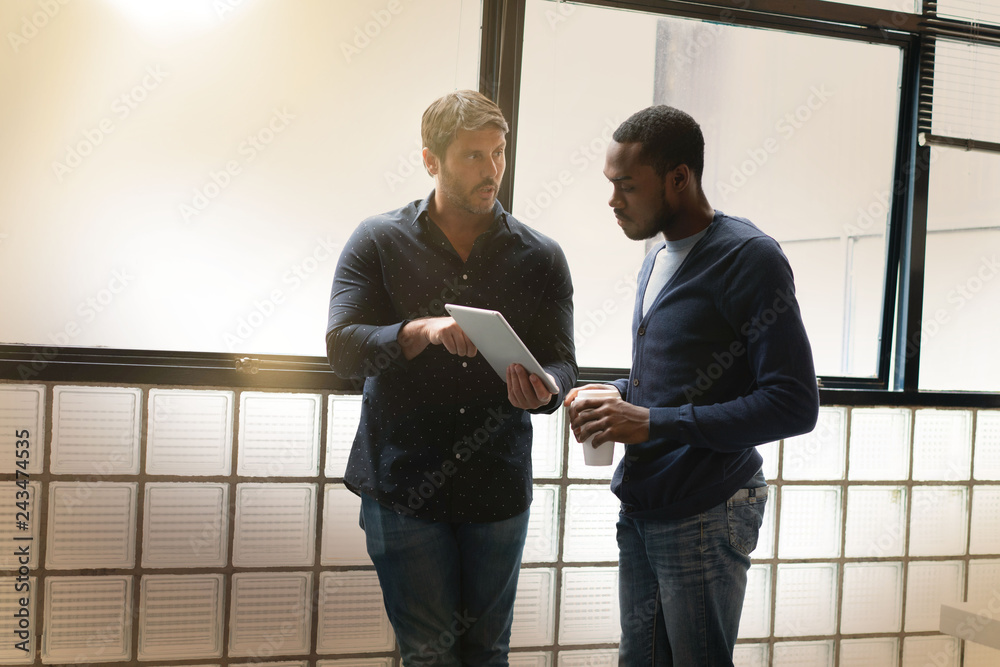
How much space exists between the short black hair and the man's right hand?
20.4 inches

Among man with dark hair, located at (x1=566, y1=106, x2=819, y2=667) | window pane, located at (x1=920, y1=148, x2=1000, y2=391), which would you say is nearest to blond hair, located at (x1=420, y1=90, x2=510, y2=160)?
man with dark hair, located at (x1=566, y1=106, x2=819, y2=667)

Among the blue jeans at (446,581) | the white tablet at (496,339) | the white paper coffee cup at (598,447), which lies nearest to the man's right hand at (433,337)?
the white tablet at (496,339)

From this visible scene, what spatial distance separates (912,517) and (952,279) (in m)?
0.80

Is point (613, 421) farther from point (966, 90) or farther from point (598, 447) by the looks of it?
point (966, 90)

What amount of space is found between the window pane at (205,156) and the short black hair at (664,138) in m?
0.75

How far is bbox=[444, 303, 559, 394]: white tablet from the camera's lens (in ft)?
4.48

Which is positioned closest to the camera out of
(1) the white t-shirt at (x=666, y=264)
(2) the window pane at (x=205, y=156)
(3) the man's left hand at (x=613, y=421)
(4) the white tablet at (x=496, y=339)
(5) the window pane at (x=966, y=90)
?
(4) the white tablet at (x=496, y=339)

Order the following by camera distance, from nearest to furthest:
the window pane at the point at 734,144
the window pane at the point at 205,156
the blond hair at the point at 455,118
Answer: the blond hair at the point at 455,118 < the window pane at the point at 205,156 < the window pane at the point at 734,144

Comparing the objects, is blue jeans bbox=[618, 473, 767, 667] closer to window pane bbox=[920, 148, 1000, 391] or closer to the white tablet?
the white tablet

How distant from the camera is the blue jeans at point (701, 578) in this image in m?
1.51

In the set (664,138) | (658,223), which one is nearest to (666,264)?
(658,223)

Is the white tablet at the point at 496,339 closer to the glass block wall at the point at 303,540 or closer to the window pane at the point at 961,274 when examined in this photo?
the glass block wall at the point at 303,540

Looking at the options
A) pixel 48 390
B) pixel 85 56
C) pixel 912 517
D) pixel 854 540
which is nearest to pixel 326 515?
pixel 48 390

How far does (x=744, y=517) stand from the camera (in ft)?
5.06
